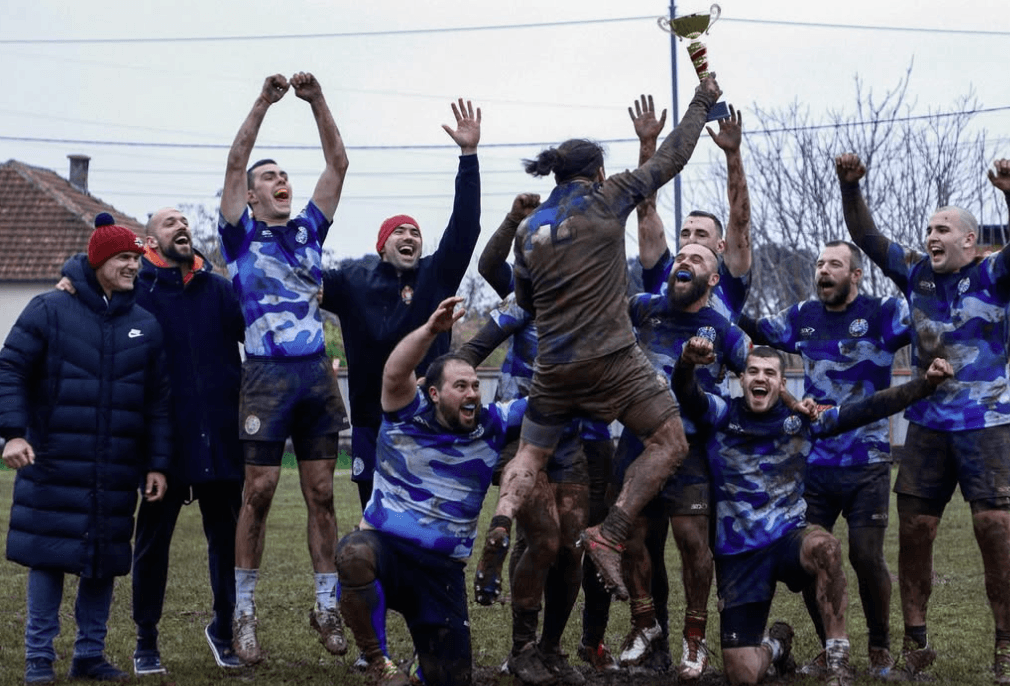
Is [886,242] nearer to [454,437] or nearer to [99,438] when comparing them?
[454,437]

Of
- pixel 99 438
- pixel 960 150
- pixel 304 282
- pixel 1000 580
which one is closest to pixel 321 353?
pixel 304 282

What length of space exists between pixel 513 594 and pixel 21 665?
2937 mm

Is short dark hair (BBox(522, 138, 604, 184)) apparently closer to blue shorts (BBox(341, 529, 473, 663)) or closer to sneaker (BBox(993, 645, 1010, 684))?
blue shorts (BBox(341, 529, 473, 663))

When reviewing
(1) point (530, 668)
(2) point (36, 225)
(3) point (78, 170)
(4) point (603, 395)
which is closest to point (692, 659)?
(1) point (530, 668)

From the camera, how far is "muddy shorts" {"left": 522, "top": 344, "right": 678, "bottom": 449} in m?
6.60

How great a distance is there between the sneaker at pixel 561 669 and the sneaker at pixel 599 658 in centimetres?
15

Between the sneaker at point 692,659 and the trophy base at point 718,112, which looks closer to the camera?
the trophy base at point 718,112

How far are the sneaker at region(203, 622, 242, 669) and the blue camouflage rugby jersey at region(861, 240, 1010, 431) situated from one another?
4.27 meters

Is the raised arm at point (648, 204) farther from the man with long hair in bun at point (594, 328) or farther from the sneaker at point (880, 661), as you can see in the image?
the sneaker at point (880, 661)

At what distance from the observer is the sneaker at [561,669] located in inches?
290

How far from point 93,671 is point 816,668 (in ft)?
13.5

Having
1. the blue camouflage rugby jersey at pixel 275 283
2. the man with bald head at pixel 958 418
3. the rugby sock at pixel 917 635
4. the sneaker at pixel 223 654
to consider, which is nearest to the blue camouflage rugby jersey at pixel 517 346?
the blue camouflage rugby jersey at pixel 275 283

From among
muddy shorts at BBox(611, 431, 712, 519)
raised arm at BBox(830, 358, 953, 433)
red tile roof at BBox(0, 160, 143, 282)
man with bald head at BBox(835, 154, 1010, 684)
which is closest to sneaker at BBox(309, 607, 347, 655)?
muddy shorts at BBox(611, 431, 712, 519)

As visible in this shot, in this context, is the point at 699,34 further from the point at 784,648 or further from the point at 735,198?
the point at 784,648
